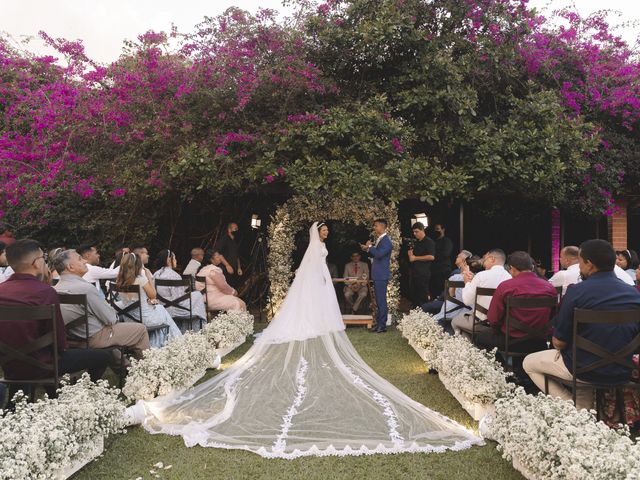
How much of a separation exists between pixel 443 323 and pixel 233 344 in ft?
10.3

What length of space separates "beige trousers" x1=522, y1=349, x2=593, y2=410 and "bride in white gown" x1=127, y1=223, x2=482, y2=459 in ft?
2.79

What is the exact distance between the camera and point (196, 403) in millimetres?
5199

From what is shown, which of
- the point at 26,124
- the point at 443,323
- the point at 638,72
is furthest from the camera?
the point at 26,124

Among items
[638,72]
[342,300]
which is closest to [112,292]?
[342,300]

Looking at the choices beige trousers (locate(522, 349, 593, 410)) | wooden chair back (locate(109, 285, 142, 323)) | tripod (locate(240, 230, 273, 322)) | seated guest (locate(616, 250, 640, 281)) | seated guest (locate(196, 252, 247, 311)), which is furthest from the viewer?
tripod (locate(240, 230, 273, 322))

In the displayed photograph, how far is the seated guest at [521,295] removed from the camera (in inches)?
212

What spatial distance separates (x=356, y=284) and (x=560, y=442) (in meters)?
9.75

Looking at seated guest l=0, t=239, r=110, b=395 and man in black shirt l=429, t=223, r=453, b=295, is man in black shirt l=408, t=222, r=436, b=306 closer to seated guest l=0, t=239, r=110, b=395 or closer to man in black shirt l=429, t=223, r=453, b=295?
man in black shirt l=429, t=223, r=453, b=295

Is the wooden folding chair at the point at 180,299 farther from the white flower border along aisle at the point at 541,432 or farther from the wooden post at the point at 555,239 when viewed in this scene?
the wooden post at the point at 555,239

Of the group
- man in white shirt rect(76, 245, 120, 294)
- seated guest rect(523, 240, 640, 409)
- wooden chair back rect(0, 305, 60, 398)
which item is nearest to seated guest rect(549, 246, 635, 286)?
seated guest rect(523, 240, 640, 409)

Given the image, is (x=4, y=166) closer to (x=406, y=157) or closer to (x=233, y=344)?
(x=233, y=344)

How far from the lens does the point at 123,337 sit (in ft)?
18.6

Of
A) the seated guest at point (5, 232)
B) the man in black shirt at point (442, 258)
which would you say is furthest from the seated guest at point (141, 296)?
the man in black shirt at point (442, 258)

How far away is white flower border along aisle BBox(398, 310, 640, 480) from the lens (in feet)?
9.16
